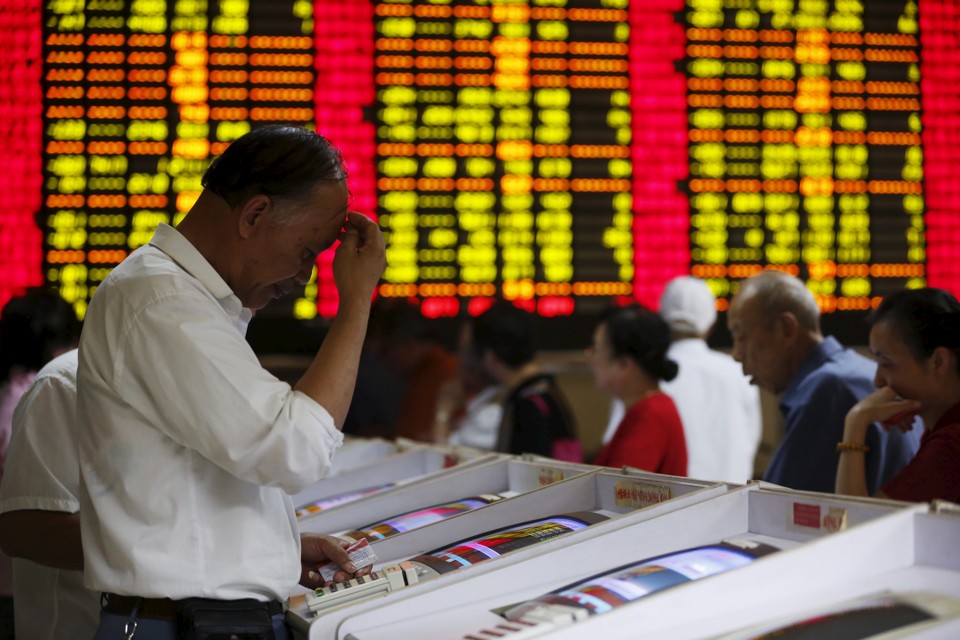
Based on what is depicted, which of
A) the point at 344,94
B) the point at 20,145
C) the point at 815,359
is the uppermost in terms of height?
the point at 344,94

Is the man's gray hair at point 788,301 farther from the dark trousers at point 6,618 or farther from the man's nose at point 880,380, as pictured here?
the dark trousers at point 6,618

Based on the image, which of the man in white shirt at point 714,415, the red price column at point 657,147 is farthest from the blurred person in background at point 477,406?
the red price column at point 657,147

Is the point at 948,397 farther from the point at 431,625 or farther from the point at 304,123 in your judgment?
the point at 304,123

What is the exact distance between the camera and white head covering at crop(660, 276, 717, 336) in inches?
173

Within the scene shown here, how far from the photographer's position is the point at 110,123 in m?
4.66

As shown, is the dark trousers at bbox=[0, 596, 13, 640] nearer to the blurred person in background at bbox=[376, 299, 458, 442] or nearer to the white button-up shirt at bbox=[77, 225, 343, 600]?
the white button-up shirt at bbox=[77, 225, 343, 600]

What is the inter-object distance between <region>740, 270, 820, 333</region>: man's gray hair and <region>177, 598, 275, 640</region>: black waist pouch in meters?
2.00

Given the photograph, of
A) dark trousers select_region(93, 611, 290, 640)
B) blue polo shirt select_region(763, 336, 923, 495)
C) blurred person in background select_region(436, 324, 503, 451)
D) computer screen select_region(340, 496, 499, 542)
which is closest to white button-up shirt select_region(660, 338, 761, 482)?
blurred person in background select_region(436, 324, 503, 451)

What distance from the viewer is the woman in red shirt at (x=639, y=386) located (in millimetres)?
3299

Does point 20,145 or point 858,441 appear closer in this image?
point 858,441

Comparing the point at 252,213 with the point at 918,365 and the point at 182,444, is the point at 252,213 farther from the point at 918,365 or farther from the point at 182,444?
the point at 918,365

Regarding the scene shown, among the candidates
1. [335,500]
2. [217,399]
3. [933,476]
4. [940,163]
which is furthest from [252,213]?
[940,163]

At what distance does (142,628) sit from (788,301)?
2.14 meters

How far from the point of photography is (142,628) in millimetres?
1676
